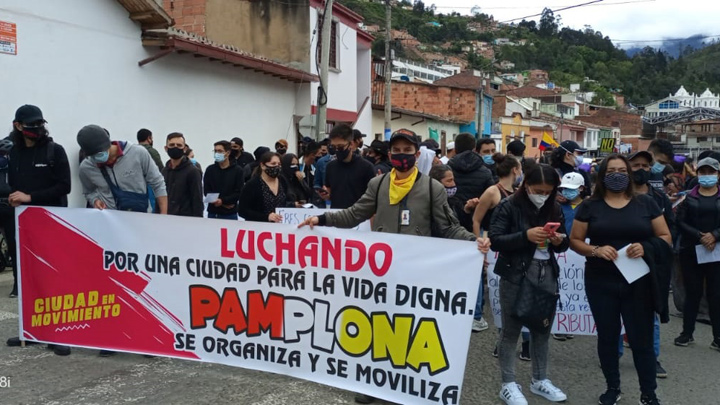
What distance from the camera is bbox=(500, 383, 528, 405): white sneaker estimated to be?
4.41 m

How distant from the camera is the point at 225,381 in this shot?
15.7 feet

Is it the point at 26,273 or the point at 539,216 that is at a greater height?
the point at 539,216

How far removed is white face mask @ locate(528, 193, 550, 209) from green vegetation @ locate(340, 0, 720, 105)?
102 m

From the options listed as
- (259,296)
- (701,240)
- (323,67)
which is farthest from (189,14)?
(701,240)

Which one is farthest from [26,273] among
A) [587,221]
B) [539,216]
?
[587,221]

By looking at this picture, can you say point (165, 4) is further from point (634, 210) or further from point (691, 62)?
point (691, 62)

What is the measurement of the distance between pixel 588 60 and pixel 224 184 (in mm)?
137761

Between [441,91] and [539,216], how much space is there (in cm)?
3639

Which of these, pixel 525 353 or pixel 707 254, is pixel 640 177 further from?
pixel 525 353

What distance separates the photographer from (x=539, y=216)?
4.45 metres

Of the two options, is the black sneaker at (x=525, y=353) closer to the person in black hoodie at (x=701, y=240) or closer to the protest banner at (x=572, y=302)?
the protest banner at (x=572, y=302)

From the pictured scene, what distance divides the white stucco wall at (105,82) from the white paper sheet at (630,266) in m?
8.39

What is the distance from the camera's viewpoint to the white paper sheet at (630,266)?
14.1ft

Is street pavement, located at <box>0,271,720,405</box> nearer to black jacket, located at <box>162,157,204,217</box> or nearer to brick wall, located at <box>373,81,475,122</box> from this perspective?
black jacket, located at <box>162,157,204,217</box>
